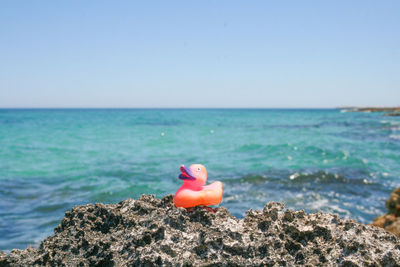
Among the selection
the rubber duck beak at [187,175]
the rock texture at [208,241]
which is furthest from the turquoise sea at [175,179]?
the rubber duck beak at [187,175]

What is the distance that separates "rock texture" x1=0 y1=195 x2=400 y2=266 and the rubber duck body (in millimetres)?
76

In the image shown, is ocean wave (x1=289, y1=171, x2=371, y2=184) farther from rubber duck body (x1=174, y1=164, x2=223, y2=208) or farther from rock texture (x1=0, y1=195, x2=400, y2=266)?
rock texture (x1=0, y1=195, x2=400, y2=266)

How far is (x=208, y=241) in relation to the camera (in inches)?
88.6

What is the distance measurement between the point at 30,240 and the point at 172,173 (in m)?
5.94

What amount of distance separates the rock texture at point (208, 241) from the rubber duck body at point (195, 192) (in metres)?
0.08

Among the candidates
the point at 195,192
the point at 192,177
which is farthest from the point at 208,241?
the point at 192,177

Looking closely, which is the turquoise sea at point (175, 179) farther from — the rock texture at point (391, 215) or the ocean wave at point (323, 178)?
the rock texture at point (391, 215)

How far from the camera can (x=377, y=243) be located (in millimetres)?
2342

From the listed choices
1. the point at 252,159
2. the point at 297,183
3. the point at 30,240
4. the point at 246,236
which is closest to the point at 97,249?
the point at 246,236

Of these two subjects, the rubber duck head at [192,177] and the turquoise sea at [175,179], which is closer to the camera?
the rubber duck head at [192,177]

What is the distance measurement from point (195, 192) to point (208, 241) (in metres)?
0.46

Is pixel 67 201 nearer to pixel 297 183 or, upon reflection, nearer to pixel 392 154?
pixel 297 183

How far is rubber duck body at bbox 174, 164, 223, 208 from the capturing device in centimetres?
258

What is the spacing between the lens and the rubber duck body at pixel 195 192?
2582 millimetres
